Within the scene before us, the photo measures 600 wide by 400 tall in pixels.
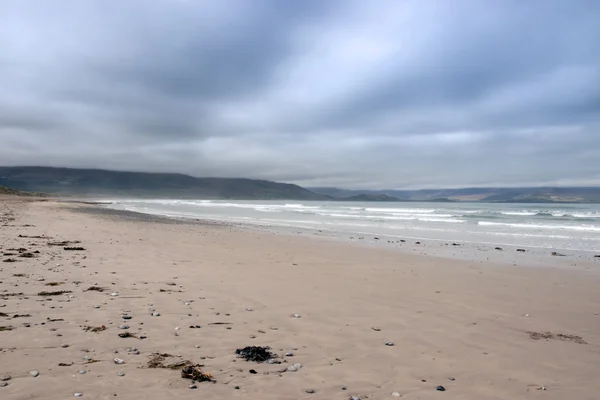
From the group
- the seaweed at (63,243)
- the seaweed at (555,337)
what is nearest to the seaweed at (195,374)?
the seaweed at (555,337)

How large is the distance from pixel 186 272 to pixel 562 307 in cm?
779

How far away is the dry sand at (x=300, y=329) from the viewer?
3709mm

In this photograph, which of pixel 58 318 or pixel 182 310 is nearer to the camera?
pixel 58 318

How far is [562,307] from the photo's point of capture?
718cm

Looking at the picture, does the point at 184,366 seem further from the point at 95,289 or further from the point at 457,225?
the point at 457,225

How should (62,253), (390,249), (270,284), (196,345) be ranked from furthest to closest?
1. (390,249)
2. (62,253)
3. (270,284)
4. (196,345)

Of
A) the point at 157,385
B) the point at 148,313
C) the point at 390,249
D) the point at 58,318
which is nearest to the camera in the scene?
the point at 157,385

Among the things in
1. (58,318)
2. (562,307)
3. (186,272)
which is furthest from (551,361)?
(186,272)

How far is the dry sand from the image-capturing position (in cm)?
371

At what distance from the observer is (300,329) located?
5.41 metres

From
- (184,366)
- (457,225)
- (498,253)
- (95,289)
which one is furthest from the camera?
(457,225)

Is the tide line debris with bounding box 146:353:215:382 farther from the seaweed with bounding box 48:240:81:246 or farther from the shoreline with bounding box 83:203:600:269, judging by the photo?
the shoreline with bounding box 83:203:600:269

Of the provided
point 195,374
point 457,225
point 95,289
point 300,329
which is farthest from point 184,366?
point 457,225

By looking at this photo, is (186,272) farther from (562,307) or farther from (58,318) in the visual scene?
(562,307)
